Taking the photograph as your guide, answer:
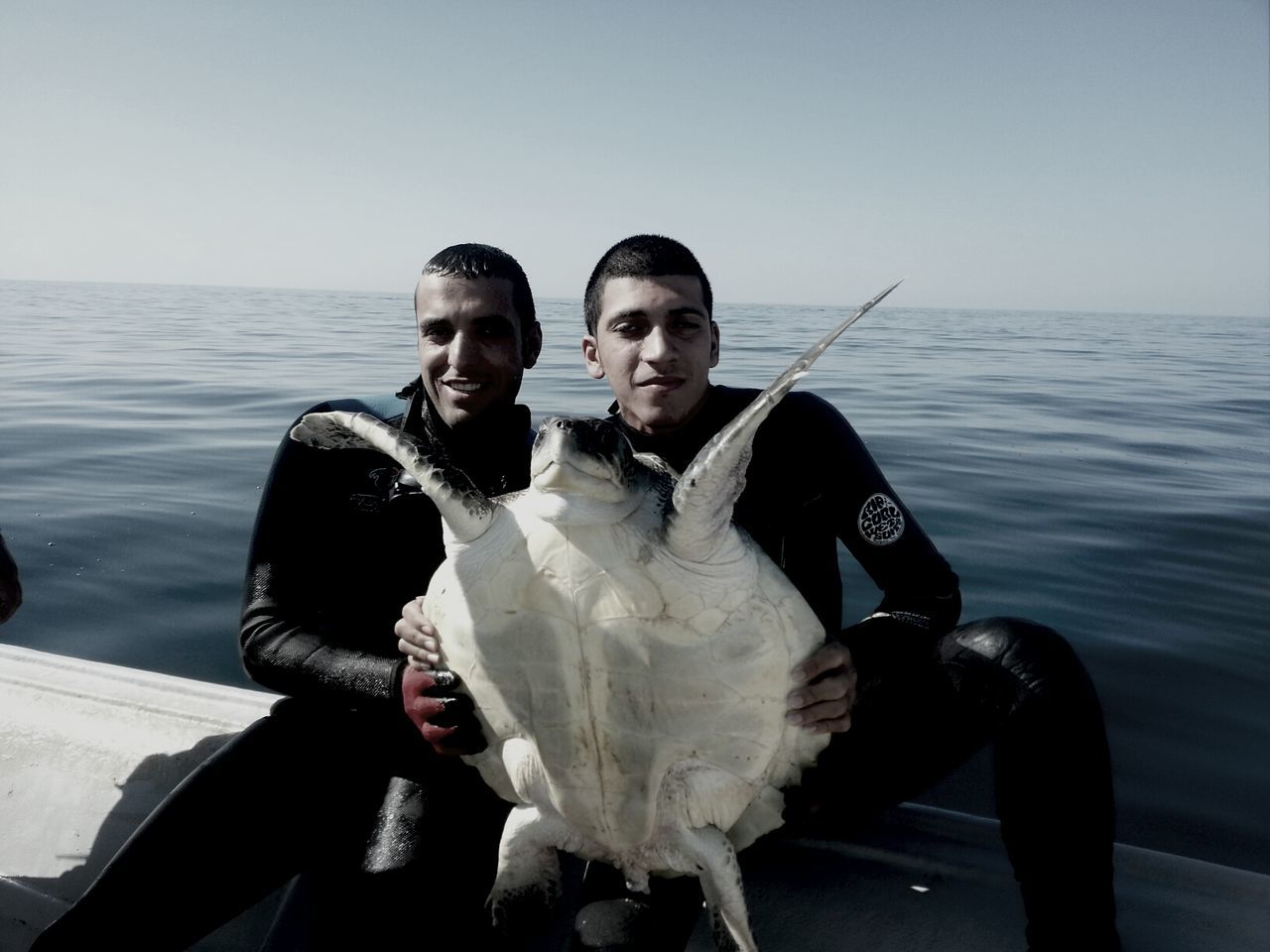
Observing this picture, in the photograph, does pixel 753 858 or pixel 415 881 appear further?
pixel 753 858

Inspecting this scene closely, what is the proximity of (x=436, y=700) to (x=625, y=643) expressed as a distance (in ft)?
1.64

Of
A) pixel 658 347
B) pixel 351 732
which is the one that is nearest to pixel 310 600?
pixel 351 732

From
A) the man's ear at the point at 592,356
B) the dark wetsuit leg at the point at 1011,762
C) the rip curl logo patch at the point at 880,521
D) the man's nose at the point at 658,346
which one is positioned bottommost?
the dark wetsuit leg at the point at 1011,762

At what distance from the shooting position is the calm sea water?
316 cm

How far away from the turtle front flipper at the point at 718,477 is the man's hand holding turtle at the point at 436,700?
1.99ft

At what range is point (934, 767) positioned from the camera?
5.95ft

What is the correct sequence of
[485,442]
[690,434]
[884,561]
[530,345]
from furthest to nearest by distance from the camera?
[530,345]
[485,442]
[690,434]
[884,561]

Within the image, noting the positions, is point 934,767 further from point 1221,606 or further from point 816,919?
point 1221,606

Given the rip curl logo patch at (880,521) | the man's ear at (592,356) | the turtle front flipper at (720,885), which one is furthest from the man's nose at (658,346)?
the turtle front flipper at (720,885)

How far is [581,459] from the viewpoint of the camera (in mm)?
1369

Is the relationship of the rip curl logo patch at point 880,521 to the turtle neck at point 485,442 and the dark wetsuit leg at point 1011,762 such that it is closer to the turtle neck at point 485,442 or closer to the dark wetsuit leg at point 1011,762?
the dark wetsuit leg at point 1011,762

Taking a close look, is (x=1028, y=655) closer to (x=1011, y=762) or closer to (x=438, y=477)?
(x=1011, y=762)

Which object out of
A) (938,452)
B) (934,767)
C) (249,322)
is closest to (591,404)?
(938,452)

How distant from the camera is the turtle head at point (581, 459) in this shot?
53.9 inches
